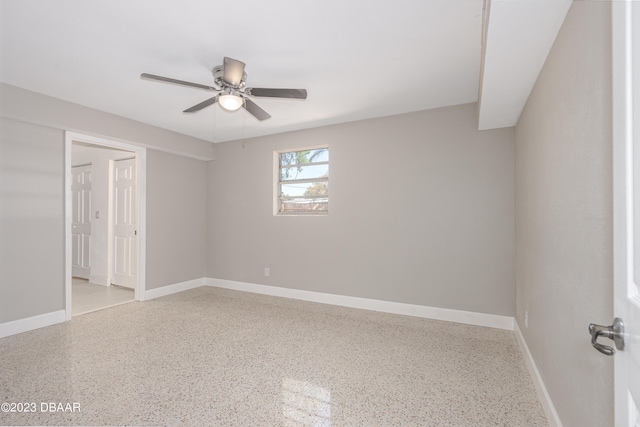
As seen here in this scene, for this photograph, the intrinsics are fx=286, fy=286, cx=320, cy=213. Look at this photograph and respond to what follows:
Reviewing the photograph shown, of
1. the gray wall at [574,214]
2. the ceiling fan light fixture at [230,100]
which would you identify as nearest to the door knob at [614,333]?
the gray wall at [574,214]

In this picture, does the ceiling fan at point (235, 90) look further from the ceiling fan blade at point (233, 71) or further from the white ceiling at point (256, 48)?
the white ceiling at point (256, 48)

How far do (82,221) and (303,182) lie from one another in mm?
4482

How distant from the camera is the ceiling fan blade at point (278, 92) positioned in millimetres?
2244

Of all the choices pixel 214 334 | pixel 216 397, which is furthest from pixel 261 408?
pixel 214 334

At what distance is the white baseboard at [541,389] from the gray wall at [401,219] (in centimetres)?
77

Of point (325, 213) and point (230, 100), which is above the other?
point (230, 100)

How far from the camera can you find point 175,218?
4.64 m

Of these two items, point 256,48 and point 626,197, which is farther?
point 256,48

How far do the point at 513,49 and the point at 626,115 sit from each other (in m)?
1.28

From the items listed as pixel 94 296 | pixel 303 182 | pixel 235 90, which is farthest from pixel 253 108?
pixel 94 296

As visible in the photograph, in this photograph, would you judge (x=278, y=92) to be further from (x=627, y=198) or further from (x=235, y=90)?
(x=627, y=198)

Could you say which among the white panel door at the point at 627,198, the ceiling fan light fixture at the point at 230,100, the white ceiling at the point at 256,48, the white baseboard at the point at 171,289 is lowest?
the white baseboard at the point at 171,289

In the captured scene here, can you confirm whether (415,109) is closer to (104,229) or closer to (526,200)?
(526,200)

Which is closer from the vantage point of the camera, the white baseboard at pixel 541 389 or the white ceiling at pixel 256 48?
the white baseboard at pixel 541 389
